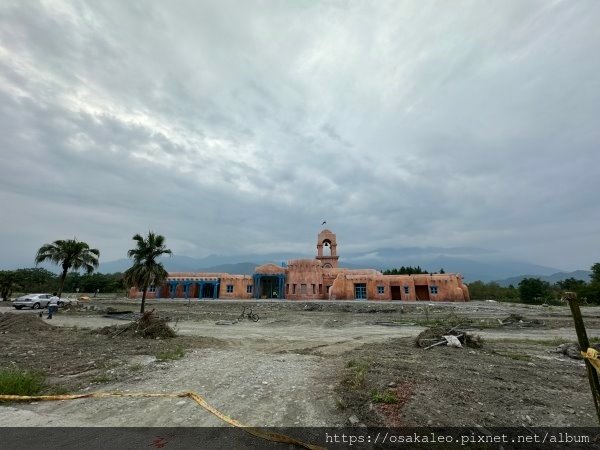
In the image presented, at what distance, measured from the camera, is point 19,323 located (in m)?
17.4

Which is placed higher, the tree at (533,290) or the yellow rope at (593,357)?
the tree at (533,290)

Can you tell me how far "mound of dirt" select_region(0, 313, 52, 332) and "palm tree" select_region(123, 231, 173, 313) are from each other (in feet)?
30.0

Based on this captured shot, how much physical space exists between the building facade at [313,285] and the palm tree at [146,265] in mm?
21343

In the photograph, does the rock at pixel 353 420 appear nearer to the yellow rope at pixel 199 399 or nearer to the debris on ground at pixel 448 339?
the yellow rope at pixel 199 399

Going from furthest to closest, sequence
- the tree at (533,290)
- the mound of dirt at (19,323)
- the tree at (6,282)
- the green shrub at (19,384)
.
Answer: the tree at (533,290)
the tree at (6,282)
the mound of dirt at (19,323)
the green shrub at (19,384)

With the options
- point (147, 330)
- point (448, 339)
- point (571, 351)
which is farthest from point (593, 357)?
point (147, 330)

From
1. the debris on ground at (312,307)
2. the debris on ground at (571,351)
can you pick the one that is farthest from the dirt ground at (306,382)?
the debris on ground at (312,307)

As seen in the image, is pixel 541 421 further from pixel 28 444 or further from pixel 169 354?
pixel 169 354

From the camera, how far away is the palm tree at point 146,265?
27.5 m

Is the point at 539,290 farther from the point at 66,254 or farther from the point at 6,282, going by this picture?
the point at 6,282

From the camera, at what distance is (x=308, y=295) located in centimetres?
5150

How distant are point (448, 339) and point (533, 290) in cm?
5222

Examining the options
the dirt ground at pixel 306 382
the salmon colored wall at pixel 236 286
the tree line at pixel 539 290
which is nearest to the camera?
the dirt ground at pixel 306 382

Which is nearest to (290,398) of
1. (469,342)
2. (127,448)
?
(127,448)
